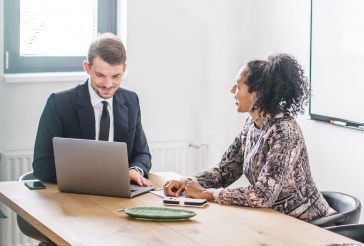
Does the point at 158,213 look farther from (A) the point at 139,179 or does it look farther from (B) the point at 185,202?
(A) the point at 139,179

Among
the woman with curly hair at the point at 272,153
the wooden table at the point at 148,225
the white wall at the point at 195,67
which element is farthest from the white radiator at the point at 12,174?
the woman with curly hair at the point at 272,153

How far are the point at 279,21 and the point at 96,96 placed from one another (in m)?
1.63

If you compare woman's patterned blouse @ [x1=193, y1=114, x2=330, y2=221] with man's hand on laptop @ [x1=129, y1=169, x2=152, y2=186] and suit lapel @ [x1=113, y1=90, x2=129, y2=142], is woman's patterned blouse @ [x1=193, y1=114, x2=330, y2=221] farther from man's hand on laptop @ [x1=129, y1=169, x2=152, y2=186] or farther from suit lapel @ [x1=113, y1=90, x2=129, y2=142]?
suit lapel @ [x1=113, y1=90, x2=129, y2=142]

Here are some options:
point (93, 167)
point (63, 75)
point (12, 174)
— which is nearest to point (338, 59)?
point (93, 167)

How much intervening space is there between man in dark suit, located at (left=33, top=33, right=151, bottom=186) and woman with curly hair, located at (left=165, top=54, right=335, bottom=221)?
443 mm

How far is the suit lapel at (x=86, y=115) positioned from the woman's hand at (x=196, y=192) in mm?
592

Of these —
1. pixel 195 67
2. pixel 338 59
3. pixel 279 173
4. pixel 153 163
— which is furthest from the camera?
pixel 195 67

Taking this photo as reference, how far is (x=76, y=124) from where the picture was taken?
2199 millimetres

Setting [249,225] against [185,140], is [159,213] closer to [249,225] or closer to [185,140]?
[249,225]

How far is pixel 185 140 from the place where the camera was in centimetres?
363

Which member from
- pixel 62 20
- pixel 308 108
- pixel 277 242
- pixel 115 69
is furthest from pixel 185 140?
pixel 277 242

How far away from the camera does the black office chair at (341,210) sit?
6.16 ft

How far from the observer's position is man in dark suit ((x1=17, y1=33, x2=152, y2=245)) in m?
2.10

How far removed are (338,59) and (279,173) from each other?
3.92ft
